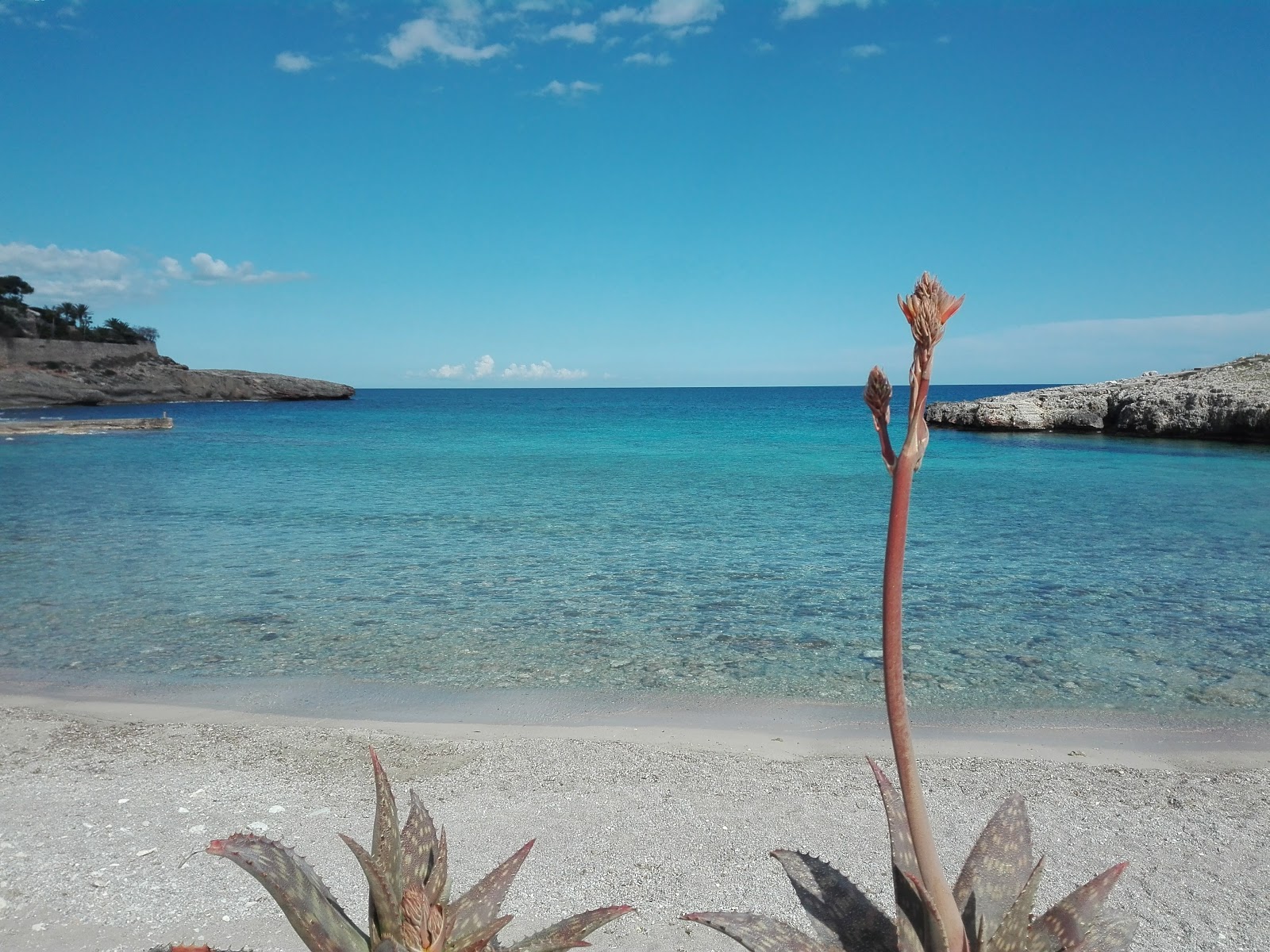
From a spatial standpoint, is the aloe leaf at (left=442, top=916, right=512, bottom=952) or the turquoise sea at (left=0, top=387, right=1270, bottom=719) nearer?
the aloe leaf at (left=442, top=916, right=512, bottom=952)

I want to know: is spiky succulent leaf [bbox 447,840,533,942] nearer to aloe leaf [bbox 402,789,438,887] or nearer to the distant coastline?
aloe leaf [bbox 402,789,438,887]

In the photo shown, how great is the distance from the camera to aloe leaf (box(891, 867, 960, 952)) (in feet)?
5.34

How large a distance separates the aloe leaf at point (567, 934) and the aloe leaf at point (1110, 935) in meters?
1.01

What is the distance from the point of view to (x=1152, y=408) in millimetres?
33938

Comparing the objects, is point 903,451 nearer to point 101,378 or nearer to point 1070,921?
point 1070,921

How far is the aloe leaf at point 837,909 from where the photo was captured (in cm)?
184

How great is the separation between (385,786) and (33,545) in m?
13.5

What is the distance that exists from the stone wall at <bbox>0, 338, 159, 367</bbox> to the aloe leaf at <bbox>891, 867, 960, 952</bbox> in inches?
3158

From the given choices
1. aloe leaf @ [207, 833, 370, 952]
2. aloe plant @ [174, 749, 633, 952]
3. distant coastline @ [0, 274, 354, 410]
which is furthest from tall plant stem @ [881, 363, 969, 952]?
distant coastline @ [0, 274, 354, 410]

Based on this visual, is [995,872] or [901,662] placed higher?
[901,662]

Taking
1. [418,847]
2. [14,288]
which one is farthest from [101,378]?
[418,847]

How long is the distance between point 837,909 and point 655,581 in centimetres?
880

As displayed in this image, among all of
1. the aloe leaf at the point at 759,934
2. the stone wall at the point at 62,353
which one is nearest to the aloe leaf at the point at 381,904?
the aloe leaf at the point at 759,934

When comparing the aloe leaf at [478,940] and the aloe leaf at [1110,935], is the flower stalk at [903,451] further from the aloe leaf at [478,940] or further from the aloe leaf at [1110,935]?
the aloe leaf at [478,940]
